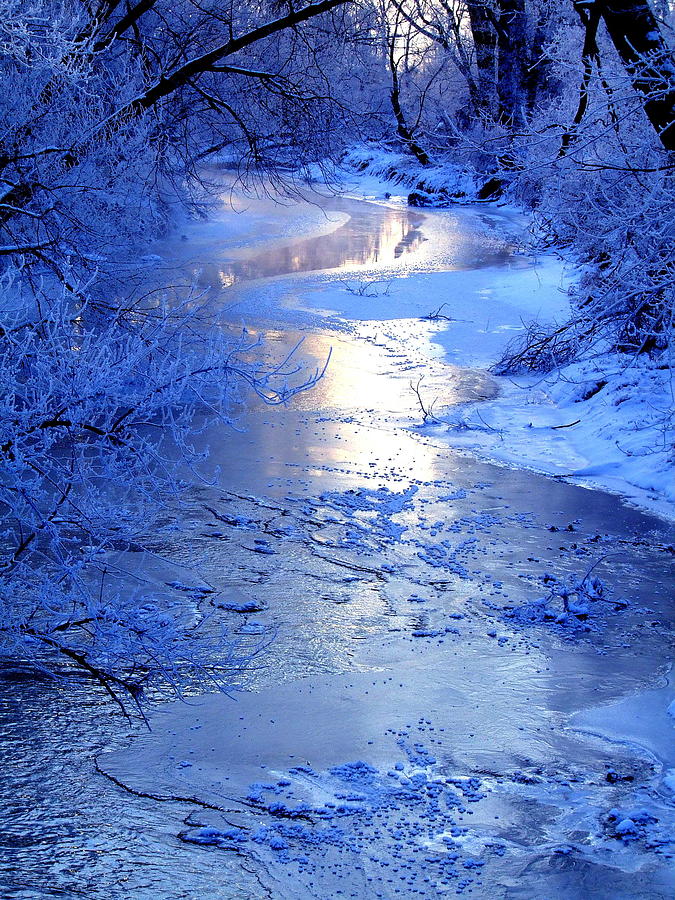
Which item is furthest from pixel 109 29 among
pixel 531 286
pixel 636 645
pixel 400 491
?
pixel 531 286

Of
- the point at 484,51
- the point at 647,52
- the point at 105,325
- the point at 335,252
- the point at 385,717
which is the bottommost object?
the point at 385,717

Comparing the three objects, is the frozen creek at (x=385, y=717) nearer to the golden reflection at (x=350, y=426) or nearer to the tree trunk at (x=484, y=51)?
the golden reflection at (x=350, y=426)

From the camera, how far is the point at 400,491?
313 inches

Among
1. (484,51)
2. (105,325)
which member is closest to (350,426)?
(105,325)

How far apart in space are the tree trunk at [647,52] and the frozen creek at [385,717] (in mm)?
3025

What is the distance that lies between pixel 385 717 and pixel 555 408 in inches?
268

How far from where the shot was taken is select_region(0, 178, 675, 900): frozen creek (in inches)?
147

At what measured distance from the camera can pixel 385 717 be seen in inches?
191

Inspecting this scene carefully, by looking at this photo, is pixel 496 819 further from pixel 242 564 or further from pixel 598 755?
pixel 242 564

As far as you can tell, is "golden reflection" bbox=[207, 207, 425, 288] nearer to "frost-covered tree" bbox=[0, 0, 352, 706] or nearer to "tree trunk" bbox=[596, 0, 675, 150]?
"frost-covered tree" bbox=[0, 0, 352, 706]

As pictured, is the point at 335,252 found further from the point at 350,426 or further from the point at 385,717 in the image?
the point at 385,717

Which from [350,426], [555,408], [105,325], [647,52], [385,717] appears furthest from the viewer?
[555,408]

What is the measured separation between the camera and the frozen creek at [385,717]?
147 inches

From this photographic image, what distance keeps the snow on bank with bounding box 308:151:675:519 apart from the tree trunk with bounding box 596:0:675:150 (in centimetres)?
168
